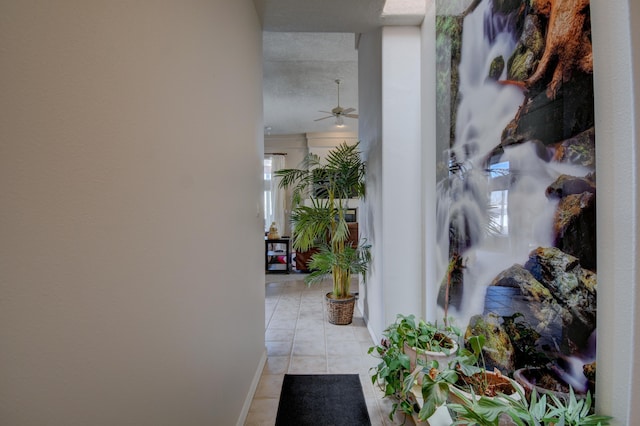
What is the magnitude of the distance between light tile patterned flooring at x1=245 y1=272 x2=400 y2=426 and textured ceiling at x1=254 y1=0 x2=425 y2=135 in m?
2.58

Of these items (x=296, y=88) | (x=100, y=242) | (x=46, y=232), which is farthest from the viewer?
(x=296, y=88)

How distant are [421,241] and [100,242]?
2105 mm

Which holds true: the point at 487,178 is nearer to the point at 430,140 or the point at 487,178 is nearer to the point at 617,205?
the point at 617,205

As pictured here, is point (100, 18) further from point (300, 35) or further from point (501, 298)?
point (300, 35)

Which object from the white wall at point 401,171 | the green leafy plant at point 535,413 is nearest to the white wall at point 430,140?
the white wall at point 401,171

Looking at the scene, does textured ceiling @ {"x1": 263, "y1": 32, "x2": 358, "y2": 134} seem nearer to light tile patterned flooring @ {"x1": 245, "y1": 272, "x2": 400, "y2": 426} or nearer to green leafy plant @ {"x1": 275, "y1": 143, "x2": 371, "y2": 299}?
green leafy plant @ {"x1": 275, "y1": 143, "x2": 371, "y2": 299}

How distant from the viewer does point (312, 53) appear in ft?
11.7

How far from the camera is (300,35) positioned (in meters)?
3.16

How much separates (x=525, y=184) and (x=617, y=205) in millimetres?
288

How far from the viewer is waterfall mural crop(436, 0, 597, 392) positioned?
0.82 metres

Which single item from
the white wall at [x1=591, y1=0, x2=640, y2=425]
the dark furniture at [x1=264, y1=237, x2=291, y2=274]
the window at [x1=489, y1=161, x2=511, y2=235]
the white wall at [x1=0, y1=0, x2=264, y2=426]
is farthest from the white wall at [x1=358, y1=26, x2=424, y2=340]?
the dark furniture at [x1=264, y1=237, x2=291, y2=274]

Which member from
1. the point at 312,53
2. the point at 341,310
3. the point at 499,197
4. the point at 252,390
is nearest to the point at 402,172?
the point at 499,197

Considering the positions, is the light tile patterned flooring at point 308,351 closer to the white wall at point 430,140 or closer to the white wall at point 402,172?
the white wall at point 402,172

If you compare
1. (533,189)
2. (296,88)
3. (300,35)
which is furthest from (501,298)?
(296,88)
